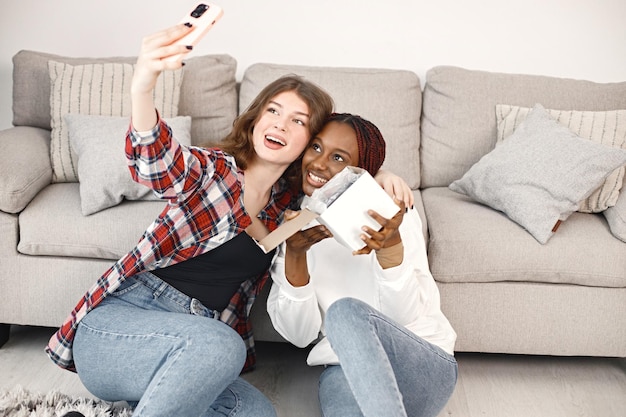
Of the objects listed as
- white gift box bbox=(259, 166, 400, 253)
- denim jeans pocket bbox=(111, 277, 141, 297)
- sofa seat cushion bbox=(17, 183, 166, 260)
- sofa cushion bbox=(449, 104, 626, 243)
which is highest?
white gift box bbox=(259, 166, 400, 253)

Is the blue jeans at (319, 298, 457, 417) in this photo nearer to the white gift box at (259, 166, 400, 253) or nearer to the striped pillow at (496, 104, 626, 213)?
the white gift box at (259, 166, 400, 253)

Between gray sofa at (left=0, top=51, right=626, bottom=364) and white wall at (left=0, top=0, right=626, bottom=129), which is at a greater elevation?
white wall at (left=0, top=0, right=626, bottom=129)

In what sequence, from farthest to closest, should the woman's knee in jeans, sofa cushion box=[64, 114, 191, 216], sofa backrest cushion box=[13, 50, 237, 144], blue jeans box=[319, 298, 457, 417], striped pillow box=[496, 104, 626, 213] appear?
sofa backrest cushion box=[13, 50, 237, 144] < striped pillow box=[496, 104, 626, 213] < sofa cushion box=[64, 114, 191, 216] < the woman's knee in jeans < blue jeans box=[319, 298, 457, 417]

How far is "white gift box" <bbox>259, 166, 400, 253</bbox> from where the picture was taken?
1.40 meters

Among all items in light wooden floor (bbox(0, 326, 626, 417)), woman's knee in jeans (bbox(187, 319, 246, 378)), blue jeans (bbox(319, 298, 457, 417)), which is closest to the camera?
blue jeans (bbox(319, 298, 457, 417))

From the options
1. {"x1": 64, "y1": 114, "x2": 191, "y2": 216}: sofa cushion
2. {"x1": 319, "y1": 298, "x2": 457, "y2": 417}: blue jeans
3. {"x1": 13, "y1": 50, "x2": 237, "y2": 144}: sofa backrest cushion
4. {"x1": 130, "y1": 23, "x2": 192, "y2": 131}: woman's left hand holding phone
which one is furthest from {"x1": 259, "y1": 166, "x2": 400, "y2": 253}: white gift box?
{"x1": 13, "y1": 50, "x2": 237, "y2": 144}: sofa backrest cushion

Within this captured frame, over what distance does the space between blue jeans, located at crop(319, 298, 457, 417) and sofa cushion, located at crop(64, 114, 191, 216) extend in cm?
90

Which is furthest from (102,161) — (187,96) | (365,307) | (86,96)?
(365,307)

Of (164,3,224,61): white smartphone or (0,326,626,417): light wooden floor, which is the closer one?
(164,3,224,61): white smartphone

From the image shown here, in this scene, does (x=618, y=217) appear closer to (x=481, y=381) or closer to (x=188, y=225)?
(x=481, y=381)

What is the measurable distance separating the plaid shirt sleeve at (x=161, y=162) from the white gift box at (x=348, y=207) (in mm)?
240

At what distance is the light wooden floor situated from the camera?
192 cm

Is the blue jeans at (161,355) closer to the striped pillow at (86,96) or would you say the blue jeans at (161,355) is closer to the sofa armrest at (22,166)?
the sofa armrest at (22,166)

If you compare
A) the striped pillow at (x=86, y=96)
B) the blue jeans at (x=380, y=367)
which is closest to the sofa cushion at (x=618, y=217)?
the blue jeans at (x=380, y=367)
